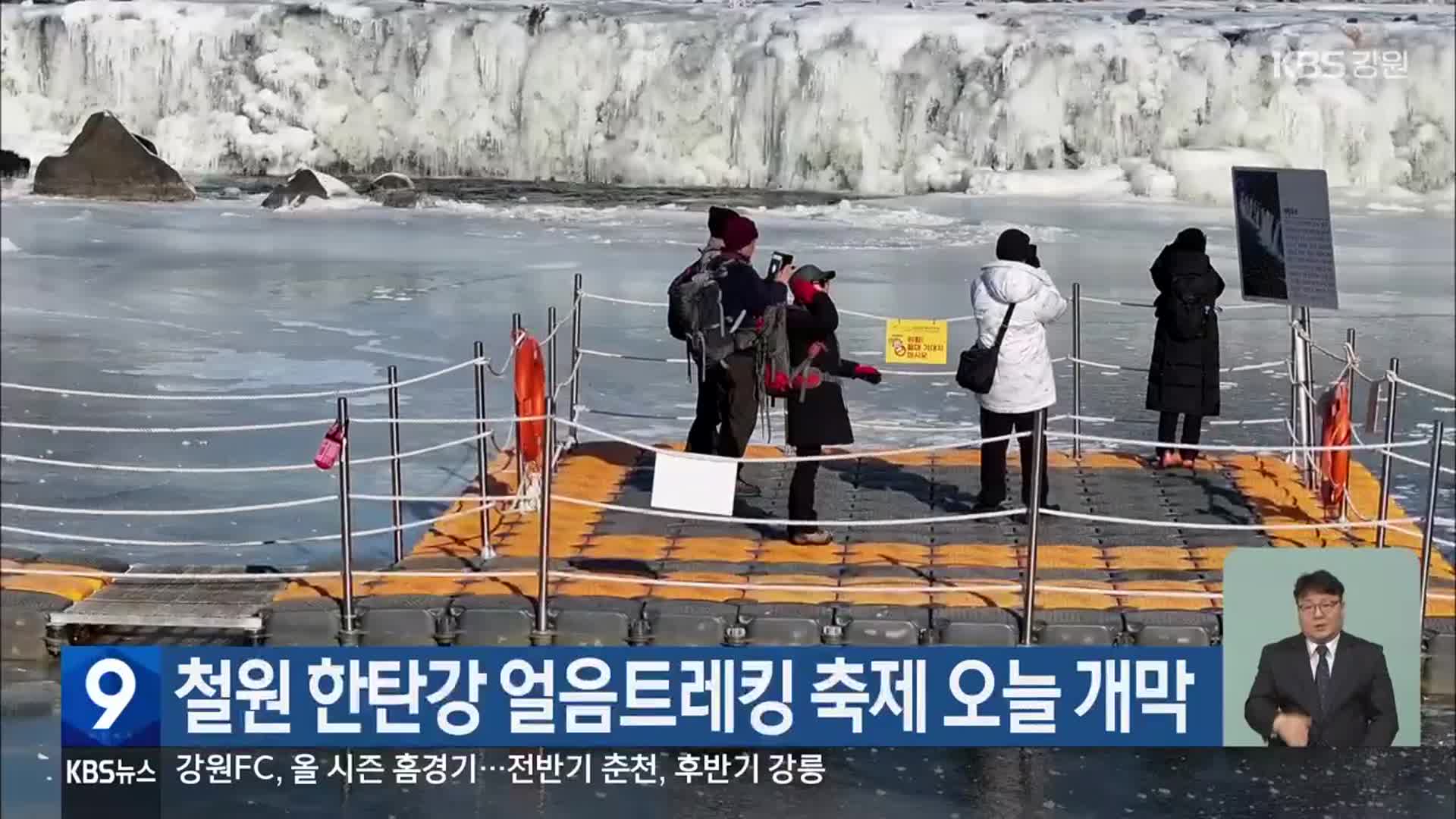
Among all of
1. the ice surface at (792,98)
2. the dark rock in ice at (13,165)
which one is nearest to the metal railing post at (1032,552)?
the ice surface at (792,98)

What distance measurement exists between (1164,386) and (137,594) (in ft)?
11.8

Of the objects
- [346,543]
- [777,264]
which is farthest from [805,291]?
[346,543]

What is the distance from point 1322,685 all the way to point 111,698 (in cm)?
328

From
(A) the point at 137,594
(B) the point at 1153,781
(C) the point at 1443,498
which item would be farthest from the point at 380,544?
(C) the point at 1443,498

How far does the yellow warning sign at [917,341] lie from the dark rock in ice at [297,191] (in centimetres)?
1603

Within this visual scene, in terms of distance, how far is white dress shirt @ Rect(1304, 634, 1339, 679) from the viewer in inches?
224

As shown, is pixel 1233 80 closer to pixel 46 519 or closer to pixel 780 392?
pixel 46 519

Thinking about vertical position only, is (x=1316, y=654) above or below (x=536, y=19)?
below

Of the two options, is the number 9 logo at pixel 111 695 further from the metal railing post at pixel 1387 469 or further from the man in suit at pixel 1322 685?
the metal railing post at pixel 1387 469

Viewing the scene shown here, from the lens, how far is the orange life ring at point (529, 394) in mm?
6996

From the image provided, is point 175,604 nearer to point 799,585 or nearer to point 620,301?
point 799,585

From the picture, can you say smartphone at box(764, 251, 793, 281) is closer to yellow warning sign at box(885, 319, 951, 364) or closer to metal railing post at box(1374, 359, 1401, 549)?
yellow warning sign at box(885, 319, 951, 364)

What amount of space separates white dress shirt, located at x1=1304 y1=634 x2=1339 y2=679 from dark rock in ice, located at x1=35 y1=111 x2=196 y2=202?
18.9 metres

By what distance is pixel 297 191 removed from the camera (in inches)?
909
